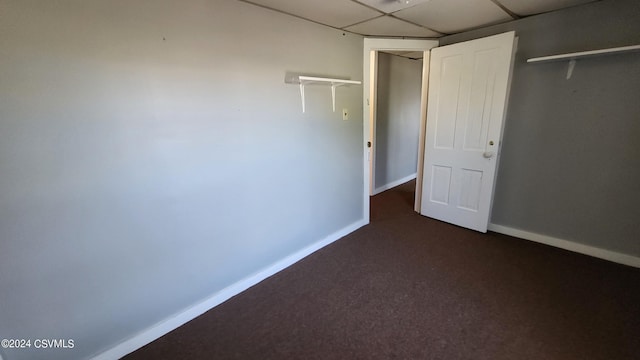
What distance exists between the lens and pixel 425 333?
5.46ft

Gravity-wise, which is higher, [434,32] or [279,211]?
[434,32]

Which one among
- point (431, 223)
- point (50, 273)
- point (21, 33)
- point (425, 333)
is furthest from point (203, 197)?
point (431, 223)

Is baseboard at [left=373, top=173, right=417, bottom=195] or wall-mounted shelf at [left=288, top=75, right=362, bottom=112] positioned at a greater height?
wall-mounted shelf at [left=288, top=75, right=362, bottom=112]

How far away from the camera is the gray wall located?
6.95 ft

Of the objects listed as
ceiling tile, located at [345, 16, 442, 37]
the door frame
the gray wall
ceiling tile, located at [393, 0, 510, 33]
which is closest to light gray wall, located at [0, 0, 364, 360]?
ceiling tile, located at [345, 16, 442, 37]

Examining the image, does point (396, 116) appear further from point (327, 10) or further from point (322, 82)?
point (327, 10)

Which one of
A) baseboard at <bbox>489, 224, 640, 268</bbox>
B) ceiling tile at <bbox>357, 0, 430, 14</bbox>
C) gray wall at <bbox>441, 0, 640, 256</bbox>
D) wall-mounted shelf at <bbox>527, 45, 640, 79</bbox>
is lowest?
baseboard at <bbox>489, 224, 640, 268</bbox>

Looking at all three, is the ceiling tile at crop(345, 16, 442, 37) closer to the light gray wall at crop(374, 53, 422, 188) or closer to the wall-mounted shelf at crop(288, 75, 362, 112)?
the wall-mounted shelf at crop(288, 75, 362, 112)

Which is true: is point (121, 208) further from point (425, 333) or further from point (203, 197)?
point (425, 333)

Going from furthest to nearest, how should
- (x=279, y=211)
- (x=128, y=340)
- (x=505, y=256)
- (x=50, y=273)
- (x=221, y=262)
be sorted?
1. (x=505, y=256)
2. (x=279, y=211)
3. (x=221, y=262)
4. (x=128, y=340)
5. (x=50, y=273)

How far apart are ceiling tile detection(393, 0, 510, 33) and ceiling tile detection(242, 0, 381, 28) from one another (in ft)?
1.05

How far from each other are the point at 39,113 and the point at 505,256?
352 cm

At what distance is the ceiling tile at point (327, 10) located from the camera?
186 cm

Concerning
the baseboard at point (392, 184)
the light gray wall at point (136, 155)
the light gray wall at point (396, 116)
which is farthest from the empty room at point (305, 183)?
the baseboard at point (392, 184)
